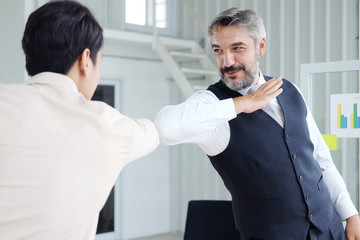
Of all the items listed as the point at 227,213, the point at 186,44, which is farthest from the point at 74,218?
the point at 186,44

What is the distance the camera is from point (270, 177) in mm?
1806

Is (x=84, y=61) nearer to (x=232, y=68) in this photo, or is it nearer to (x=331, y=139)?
(x=232, y=68)

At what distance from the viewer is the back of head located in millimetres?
1066

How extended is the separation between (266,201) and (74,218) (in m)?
0.99

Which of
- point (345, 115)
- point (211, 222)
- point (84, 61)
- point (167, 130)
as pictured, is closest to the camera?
point (84, 61)

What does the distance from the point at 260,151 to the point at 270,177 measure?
10cm

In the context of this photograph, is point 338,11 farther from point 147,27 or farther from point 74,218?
point 74,218

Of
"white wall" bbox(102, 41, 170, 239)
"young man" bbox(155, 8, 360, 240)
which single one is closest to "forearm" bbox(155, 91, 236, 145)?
"young man" bbox(155, 8, 360, 240)

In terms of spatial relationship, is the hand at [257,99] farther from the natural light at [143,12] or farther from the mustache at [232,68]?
the natural light at [143,12]

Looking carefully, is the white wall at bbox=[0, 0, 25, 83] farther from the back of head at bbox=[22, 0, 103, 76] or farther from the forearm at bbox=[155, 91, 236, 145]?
the back of head at bbox=[22, 0, 103, 76]

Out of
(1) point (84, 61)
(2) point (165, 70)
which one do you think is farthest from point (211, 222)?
(2) point (165, 70)

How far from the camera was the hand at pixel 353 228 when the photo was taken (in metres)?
2.06

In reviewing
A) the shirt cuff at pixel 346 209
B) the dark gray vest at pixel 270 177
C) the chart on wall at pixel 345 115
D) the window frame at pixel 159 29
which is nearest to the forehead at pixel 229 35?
the dark gray vest at pixel 270 177

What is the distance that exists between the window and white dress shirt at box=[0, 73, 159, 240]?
5.39 meters
